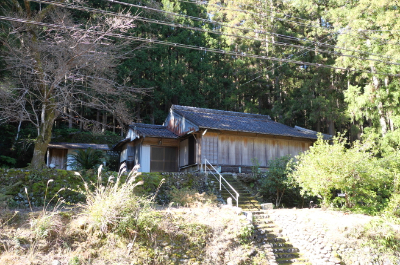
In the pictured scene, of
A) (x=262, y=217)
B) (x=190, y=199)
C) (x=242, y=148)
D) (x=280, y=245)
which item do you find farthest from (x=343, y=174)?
(x=242, y=148)

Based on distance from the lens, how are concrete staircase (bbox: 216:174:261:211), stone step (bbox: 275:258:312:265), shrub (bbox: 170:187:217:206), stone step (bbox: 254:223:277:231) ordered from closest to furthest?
stone step (bbox: 275:258:312:265) < stone step (bbox: 254:223:277:231) < shrub (bbox: 170:187:217:206) < concrete staircase (bbox: 216:174:261:211)

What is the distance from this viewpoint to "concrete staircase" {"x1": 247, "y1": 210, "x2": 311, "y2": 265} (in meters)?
10.2

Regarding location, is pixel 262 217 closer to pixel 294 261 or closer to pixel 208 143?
pixel 294 261

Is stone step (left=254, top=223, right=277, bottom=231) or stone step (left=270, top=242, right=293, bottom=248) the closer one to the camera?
stone step (left=270, top=242, right=293, bottom=248)

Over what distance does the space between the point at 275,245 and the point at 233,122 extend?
10.4m

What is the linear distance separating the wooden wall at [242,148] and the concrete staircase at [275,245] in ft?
21.6

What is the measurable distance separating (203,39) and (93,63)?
20.0 metres

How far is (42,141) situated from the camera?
14398 millimetres

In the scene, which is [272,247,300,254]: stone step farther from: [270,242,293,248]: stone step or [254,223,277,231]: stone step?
[254,223,277,231]: stone step

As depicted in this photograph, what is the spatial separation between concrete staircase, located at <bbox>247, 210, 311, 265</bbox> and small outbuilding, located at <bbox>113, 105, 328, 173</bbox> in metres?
5.92

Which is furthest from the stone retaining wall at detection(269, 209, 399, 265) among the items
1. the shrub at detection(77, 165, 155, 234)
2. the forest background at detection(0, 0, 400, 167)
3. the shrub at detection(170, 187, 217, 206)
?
the forest background at detection(0, 0, 400, 167)

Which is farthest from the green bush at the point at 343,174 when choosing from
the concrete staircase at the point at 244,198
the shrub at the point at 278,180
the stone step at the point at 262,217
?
the stone step at the point at 262,217

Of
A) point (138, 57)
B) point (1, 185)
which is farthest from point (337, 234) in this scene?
point (138, 57)

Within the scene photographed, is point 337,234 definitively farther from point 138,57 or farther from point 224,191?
point 138,57
